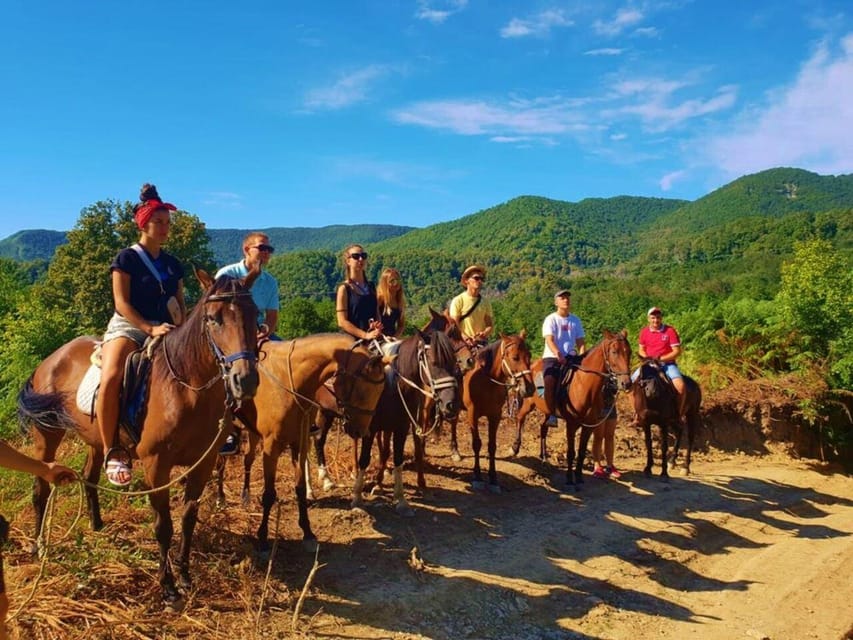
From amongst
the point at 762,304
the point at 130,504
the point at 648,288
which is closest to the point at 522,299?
the point at 648,288

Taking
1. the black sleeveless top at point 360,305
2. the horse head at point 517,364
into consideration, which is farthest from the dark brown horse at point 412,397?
the horse head at point 517,364

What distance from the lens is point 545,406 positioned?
33.7 ft

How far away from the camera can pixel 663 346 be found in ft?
35.9

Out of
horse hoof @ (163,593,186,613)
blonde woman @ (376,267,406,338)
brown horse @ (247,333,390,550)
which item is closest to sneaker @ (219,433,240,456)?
brown horse @ (247,333,390,550)

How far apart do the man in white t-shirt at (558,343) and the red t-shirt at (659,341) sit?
1.65 meters

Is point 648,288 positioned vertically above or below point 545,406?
above

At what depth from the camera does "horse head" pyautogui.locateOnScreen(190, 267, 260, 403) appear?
4.02 metres

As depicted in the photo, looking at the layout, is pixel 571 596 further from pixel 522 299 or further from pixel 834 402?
pixel 522 299

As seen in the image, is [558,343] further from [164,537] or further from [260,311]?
[164,537]

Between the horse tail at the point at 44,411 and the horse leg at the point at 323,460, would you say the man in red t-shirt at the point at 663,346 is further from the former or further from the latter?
the horse tail at the point at 44,411

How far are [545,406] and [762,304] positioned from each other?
860cm

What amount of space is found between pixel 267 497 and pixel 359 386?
1.43 metres

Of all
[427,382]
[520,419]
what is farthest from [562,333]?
[427,382]

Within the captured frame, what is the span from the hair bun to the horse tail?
1.91 metres
